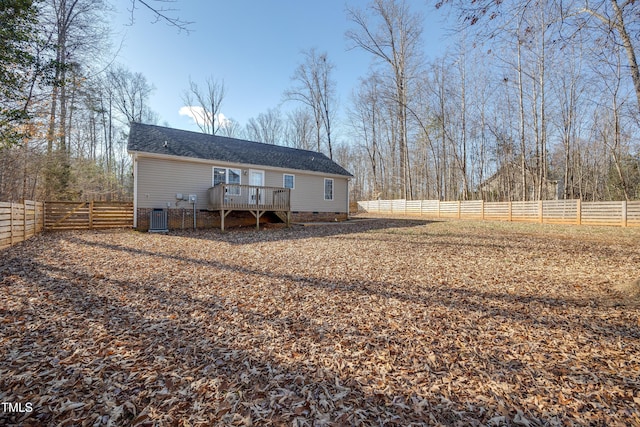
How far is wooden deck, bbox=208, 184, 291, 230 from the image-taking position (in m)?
12.1

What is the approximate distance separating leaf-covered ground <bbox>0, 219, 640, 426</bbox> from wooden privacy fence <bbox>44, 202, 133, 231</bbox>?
6.27 metres

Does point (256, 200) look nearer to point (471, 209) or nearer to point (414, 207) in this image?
point (471, 209)

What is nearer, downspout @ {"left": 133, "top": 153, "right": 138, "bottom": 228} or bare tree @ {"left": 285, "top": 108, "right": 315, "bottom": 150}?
downspout @ {"left": 133, "top": 153, "right": 138, "bottom": 228}

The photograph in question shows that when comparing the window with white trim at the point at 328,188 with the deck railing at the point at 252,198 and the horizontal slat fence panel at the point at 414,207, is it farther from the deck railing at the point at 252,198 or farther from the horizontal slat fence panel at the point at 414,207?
the horizontal slat fence panel at the point at 414,207

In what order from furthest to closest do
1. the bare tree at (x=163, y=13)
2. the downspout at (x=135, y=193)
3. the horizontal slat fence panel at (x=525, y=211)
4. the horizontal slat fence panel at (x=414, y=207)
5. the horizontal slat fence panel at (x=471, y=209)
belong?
the horizontal slat fence panel at (x=414, y=207) < the horizontal slat fence panel at (x=471, y=209) < the horizontal slat fence panel at (x=525, y=211) < the downspout at (x=135, y=193) < the bare tree at (x=163, y=13)

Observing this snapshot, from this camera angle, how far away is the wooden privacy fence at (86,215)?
420 inches

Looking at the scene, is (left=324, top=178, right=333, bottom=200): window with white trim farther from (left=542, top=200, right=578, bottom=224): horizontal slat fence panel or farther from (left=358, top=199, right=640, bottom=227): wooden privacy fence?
(left=542, top=200, right=578, bottom=224): horizontal slat fence panel

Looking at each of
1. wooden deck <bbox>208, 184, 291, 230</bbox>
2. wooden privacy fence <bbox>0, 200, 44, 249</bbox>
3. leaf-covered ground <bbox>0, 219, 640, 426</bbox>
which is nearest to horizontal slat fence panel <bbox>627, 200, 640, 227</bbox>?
leaf-covered ground <bbox>0, 219, 640, 426</bbox>

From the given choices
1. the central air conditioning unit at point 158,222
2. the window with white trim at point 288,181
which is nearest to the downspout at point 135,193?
the central air conditioning unit at point 158,222

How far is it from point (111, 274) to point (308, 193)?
11504mm

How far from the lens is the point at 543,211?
15.6m

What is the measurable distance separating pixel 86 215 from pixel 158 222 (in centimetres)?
304

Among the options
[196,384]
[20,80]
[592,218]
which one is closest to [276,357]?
[196,384]

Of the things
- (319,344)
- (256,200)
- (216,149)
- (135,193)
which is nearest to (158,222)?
(135,193)
